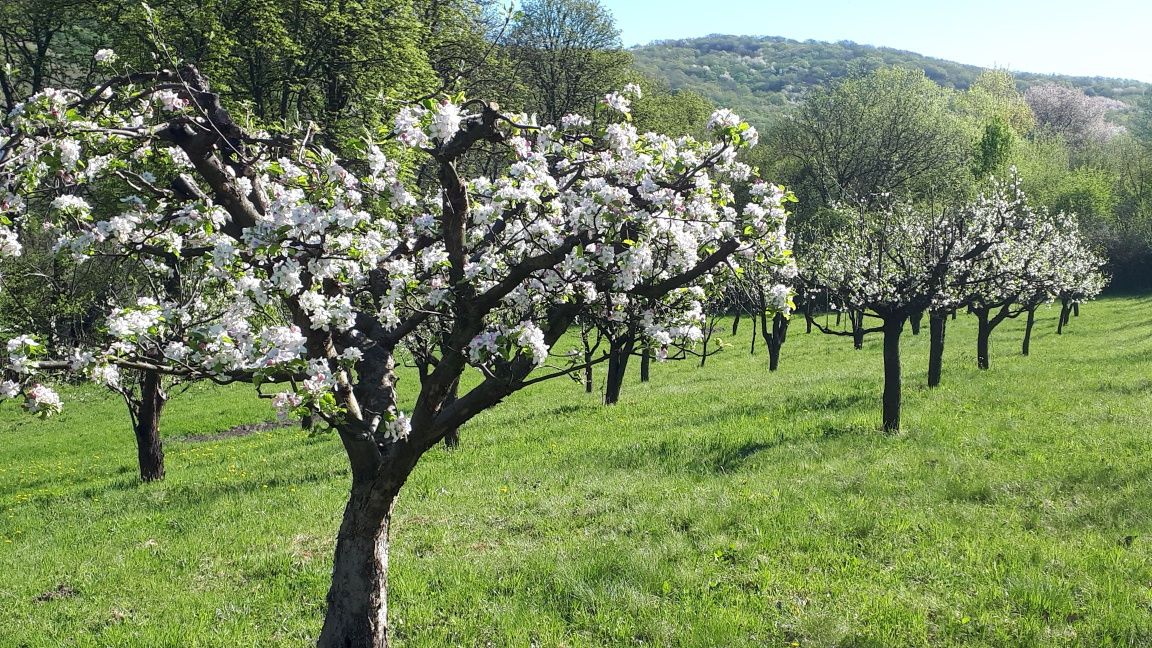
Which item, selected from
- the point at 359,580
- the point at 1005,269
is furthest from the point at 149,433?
the point at 1005,269

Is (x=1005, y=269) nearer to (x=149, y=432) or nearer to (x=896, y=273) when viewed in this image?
(x=896, y=273)

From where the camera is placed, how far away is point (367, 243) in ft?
20.4

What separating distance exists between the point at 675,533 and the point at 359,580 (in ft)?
17.4

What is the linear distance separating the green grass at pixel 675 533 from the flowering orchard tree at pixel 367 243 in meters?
3.05

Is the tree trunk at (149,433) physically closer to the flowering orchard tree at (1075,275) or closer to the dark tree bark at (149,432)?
the dark tree bark at (149,432)

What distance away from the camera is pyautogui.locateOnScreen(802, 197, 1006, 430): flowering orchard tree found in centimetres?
1762

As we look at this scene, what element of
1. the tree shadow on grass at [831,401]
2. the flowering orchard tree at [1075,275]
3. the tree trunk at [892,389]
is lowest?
the tree shadow on grass at [831,401]

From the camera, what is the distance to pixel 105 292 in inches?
755

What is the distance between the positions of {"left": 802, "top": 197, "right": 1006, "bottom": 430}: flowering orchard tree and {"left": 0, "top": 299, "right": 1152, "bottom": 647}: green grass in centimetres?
198

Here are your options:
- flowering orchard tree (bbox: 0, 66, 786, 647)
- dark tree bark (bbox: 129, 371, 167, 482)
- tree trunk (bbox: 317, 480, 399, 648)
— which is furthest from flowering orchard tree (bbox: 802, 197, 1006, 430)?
dark tree bark (bbox: 129, 371, 167, 482)

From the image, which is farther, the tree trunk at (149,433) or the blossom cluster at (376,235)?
the tree trunk at (149,433)

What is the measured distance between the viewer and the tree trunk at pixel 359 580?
7.46 m

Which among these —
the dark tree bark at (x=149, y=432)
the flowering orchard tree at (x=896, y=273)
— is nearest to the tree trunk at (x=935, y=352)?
the flowering orchard tree at (x=896, y=273)

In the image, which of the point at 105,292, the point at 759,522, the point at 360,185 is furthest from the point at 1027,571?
the point at 105,292
